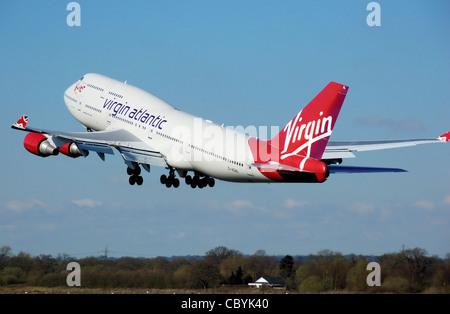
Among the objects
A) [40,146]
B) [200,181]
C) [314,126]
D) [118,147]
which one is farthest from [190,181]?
[314,126]

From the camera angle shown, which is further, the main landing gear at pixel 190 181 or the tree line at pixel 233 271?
the main landing gear at pixel 190 181

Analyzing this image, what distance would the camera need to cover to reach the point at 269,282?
49.6 meters

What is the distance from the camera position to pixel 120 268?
51969 millimetres

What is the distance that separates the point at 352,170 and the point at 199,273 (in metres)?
11.5

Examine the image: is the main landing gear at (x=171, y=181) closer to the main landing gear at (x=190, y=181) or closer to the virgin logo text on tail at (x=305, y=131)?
the main landing gear at (x=190, y=181)

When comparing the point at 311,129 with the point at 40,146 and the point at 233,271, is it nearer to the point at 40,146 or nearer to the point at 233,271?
the point at 233,271

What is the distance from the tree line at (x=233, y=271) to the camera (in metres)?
46.0

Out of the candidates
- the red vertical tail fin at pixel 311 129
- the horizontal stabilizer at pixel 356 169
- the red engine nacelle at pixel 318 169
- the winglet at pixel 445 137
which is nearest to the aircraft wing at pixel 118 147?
the red vertical tail fin at pixel 311 129

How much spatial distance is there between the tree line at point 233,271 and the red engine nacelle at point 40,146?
842 centimetres

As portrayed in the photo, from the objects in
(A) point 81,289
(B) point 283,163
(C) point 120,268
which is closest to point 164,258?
(C) point 120,268

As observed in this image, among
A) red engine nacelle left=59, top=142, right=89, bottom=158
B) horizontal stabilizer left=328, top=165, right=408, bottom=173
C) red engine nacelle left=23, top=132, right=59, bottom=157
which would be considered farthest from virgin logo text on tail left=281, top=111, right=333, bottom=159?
red engine nacelle left=23, top=132, right=59, bottom=157

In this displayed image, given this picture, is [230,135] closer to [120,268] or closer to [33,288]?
[120,268]

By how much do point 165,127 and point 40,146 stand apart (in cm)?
871

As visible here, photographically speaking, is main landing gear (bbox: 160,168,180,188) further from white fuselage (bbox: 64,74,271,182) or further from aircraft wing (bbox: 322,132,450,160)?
aircraft wing (bbox: 322,132,450,160)
